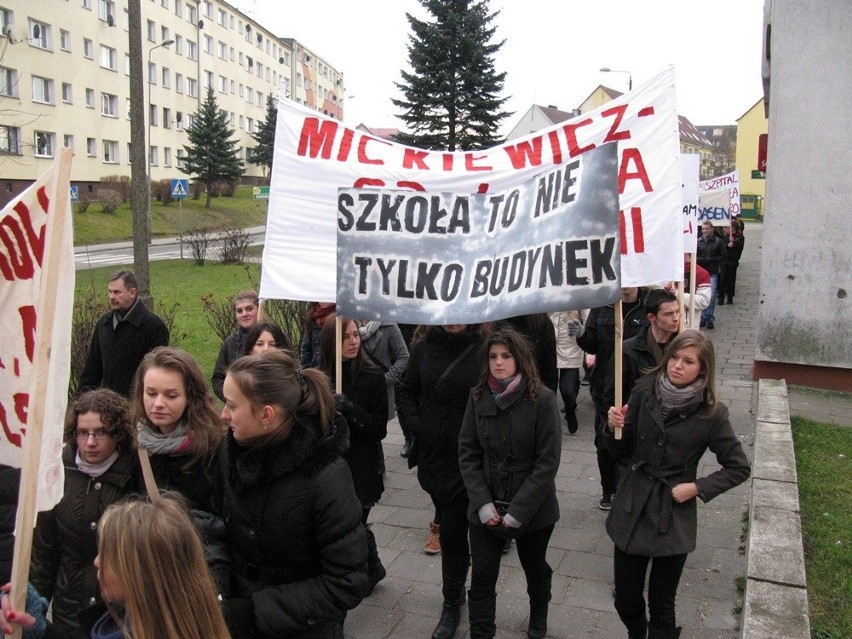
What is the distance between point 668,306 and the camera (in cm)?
476

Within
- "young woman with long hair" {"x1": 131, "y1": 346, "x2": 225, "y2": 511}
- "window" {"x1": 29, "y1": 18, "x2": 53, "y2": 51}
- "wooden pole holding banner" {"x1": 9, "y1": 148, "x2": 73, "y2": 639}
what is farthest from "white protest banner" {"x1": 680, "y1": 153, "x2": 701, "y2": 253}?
"window" {"x1": 29, "y1": 18, "x2": 53, "y2": 51}

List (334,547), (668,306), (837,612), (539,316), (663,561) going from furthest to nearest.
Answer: (539,316), (668,306), (837,612), (663,561), (334,547)

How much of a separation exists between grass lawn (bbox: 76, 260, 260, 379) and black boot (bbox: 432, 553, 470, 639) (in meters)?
6.75

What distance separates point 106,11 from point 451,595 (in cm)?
5217

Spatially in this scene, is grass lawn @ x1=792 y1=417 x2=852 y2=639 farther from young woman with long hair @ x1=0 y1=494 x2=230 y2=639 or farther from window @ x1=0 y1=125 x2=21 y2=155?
window @ x1=0 y1=125 x2=21 y2=155

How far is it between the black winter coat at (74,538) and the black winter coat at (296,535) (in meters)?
0.72

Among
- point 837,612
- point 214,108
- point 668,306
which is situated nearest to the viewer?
point 837,612

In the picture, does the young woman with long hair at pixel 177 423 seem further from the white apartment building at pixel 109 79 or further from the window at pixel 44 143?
the window at pixel 44 143

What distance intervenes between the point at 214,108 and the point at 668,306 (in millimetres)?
51345

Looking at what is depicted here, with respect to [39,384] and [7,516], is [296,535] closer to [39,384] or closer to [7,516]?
[39,384]

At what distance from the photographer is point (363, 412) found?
4305mm

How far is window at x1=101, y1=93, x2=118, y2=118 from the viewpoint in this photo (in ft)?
160

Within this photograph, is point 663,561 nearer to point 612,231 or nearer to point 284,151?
point 612,231

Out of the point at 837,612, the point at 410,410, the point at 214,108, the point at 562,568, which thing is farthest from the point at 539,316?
the point at 214,108
